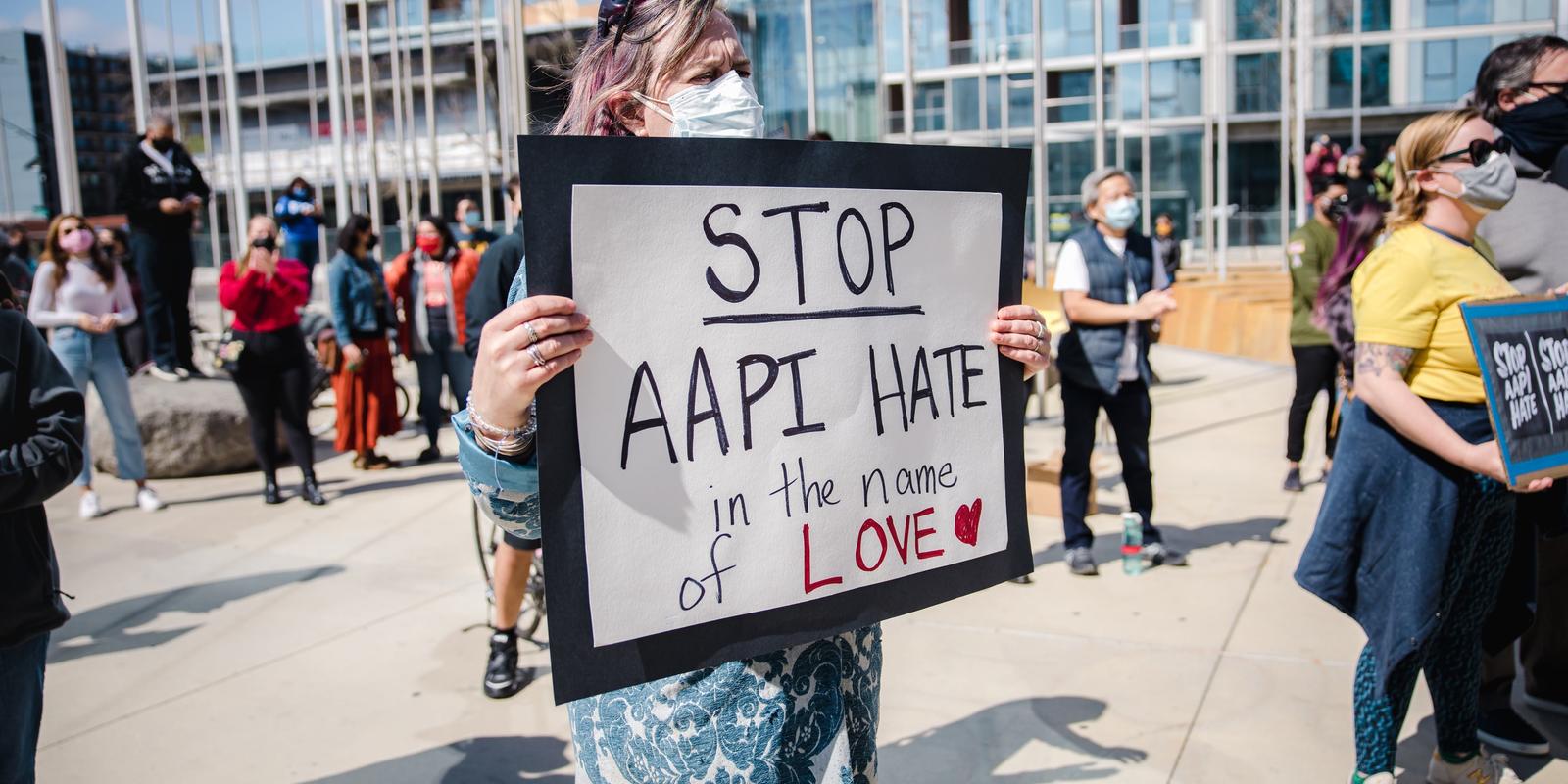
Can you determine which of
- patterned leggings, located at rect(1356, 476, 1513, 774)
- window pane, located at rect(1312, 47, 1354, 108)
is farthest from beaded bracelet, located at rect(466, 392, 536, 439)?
window pane, located at rect(1312, 47, 1354, 108)

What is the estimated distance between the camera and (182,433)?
312 inches

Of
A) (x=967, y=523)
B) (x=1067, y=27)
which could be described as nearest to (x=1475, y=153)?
(x=967, y=523)

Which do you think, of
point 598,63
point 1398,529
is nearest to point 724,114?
point 598,63

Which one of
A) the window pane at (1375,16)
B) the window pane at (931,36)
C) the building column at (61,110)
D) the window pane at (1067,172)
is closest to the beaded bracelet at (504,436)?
the building column at (61,110)

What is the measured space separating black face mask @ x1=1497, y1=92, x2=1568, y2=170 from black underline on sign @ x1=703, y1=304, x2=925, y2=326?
2.64 meters

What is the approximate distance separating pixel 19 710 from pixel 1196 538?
206 inches

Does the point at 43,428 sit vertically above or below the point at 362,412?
above

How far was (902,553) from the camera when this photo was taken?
5.48 feet

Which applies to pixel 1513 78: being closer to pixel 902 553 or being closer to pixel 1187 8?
pixel 902 553

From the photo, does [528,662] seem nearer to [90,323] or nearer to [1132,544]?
[1132,544]

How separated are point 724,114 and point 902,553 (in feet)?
2.39

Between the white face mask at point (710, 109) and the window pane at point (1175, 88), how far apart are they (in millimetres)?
36633

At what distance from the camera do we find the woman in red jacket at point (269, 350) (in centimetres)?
688

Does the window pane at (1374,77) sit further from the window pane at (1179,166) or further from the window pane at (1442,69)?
the window pane at (1179,166)
